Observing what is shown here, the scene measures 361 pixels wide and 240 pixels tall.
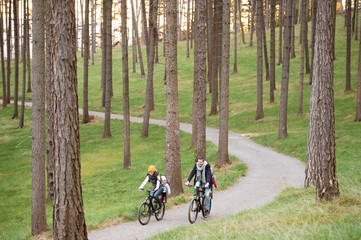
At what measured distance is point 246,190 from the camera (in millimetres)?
15102

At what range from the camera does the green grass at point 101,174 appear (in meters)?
13.5

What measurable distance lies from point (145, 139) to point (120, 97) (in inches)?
800

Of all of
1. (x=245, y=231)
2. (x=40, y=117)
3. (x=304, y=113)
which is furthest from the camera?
(x=304, y=113)

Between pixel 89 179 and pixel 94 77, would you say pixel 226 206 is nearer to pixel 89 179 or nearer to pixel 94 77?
pixel 89 179

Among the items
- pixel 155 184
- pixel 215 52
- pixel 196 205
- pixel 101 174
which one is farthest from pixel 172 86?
pixel 215 52

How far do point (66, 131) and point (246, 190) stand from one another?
9.90 metres

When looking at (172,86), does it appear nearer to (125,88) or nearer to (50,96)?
(50,96)

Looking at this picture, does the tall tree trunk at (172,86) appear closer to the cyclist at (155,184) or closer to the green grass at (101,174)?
the green grass at (101,174)

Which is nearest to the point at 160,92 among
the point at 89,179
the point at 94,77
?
the point at 94,77

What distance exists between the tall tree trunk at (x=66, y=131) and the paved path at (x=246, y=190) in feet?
11.4

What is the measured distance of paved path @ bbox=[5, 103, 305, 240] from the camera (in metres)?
10.9

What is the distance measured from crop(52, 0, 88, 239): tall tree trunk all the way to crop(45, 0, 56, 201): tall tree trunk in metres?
0.15

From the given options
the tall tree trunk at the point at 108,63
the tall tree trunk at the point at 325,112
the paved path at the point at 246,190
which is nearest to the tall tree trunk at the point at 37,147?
the paved path at the point at 246,190

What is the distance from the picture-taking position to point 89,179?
67.1 feet
